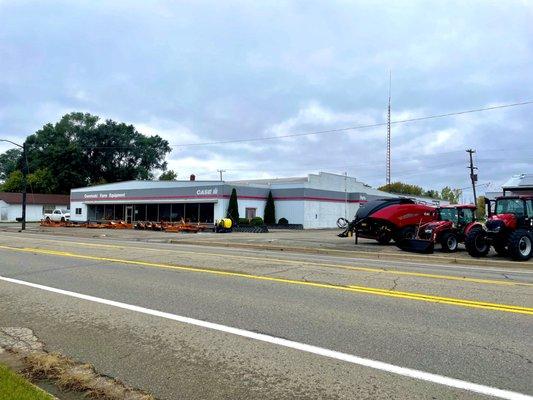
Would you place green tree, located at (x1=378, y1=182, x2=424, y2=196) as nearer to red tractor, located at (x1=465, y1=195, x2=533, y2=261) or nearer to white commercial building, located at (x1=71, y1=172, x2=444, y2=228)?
white commercial building, located at (x1=71, y1=172, x2=444, y2=228)

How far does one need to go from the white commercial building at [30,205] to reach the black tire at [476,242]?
236ft

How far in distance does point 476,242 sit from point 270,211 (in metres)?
35.1

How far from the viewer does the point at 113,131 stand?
88.9m

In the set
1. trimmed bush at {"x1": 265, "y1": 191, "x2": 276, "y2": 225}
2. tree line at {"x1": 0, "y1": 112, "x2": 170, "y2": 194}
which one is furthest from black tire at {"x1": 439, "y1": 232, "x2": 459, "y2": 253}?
tree line at {"x1": 0, "y1": 112, "x2": 170, "y2": 194}

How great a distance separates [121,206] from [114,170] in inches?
1330

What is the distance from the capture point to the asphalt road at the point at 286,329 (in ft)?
15.8

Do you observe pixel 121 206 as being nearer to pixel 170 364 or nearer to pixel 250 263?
pixel 250 263

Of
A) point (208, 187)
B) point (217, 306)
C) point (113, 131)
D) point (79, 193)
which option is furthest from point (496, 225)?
point (113, 131)

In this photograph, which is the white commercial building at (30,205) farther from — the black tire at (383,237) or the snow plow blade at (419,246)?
the snow plow blade at (419,246)

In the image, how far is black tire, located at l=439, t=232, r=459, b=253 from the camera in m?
20.9

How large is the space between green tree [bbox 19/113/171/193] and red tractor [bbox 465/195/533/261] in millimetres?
78190

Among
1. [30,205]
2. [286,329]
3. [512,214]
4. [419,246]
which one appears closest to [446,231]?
[419,246]

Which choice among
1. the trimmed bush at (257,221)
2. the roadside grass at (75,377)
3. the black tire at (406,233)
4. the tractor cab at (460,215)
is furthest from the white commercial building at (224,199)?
the roadside grass at (75,377)

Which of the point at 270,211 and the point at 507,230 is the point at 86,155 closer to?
the point at 270,211
